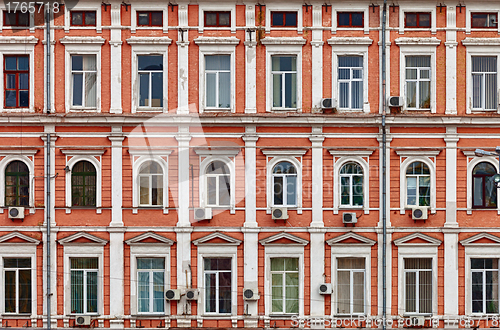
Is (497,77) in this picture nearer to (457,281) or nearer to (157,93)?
(457,281)

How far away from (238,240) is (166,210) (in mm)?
2366

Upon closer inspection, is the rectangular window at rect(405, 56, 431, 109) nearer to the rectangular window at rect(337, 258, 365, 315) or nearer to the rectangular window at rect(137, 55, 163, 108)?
the rectangular window at rect(337, 258, 365, 315)

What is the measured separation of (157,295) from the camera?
16484 mm

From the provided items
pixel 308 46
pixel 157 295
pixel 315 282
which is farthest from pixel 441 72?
pixel 157 295

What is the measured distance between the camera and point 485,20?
1662 cm

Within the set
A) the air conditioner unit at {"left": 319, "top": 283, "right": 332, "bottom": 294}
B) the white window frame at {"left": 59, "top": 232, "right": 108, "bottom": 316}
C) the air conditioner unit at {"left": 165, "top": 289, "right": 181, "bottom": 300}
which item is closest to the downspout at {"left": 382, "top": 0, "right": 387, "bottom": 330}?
the air conditioner unit at {"left": 319, "top": 283, "right": 332, "bottom": 294}

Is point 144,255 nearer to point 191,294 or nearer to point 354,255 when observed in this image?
point 191,294

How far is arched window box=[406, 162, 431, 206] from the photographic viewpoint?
16547 millimetres

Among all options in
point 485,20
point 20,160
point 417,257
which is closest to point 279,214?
point 417,257

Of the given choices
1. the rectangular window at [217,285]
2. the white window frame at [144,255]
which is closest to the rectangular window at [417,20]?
the rectangular window at [217,285]

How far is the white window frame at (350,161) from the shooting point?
1641cm

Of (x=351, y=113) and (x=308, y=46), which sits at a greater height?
(x=308, y=46)

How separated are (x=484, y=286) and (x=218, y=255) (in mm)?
8121

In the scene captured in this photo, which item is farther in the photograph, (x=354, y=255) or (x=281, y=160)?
(x=281, y=160)
